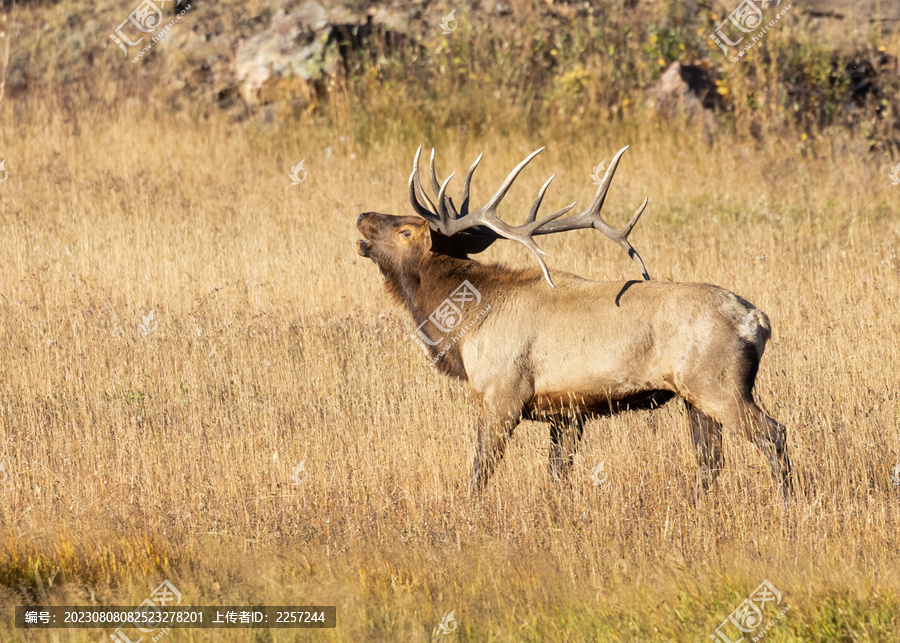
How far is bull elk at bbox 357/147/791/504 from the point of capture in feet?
19.8

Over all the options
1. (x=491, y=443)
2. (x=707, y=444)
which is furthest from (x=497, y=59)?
(x=491, y=443)

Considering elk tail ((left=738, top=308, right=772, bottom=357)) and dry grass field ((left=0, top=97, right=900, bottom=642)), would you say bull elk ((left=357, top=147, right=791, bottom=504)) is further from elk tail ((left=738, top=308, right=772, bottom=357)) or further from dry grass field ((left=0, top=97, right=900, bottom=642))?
dry grass field ((left=0, top=97, right=900, bottom=642))

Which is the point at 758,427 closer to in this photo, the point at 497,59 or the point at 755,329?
the point at 755,329

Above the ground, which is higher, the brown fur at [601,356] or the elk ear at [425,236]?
the elk ear at [425,236]

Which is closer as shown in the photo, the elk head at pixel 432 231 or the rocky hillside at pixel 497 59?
the elk head at pixel 432 231

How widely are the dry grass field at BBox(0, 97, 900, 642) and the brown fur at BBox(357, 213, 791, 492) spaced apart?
25 centimetres

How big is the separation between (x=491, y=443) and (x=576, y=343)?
0.77 metres

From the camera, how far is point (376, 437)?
7.17 meters

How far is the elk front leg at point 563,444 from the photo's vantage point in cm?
654

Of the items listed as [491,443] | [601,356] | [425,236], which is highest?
[425,236]

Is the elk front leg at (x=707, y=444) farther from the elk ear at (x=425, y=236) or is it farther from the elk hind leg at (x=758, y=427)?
the elk ear at (x=425, y=236)

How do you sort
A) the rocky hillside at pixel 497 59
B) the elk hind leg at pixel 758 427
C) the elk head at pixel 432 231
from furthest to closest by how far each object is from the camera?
the rocky hillside at pixel 497 59 < the elk head at pixel 432 231 < the elk hind leg at pixel 758 427

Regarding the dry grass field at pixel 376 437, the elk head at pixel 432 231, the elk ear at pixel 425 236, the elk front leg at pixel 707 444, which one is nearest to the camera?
the dry grass field at pixel 376 437

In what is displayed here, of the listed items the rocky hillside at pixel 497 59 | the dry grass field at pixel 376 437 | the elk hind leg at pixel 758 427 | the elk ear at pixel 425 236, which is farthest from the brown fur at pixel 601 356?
the rocky hillside at pixel 497 59
